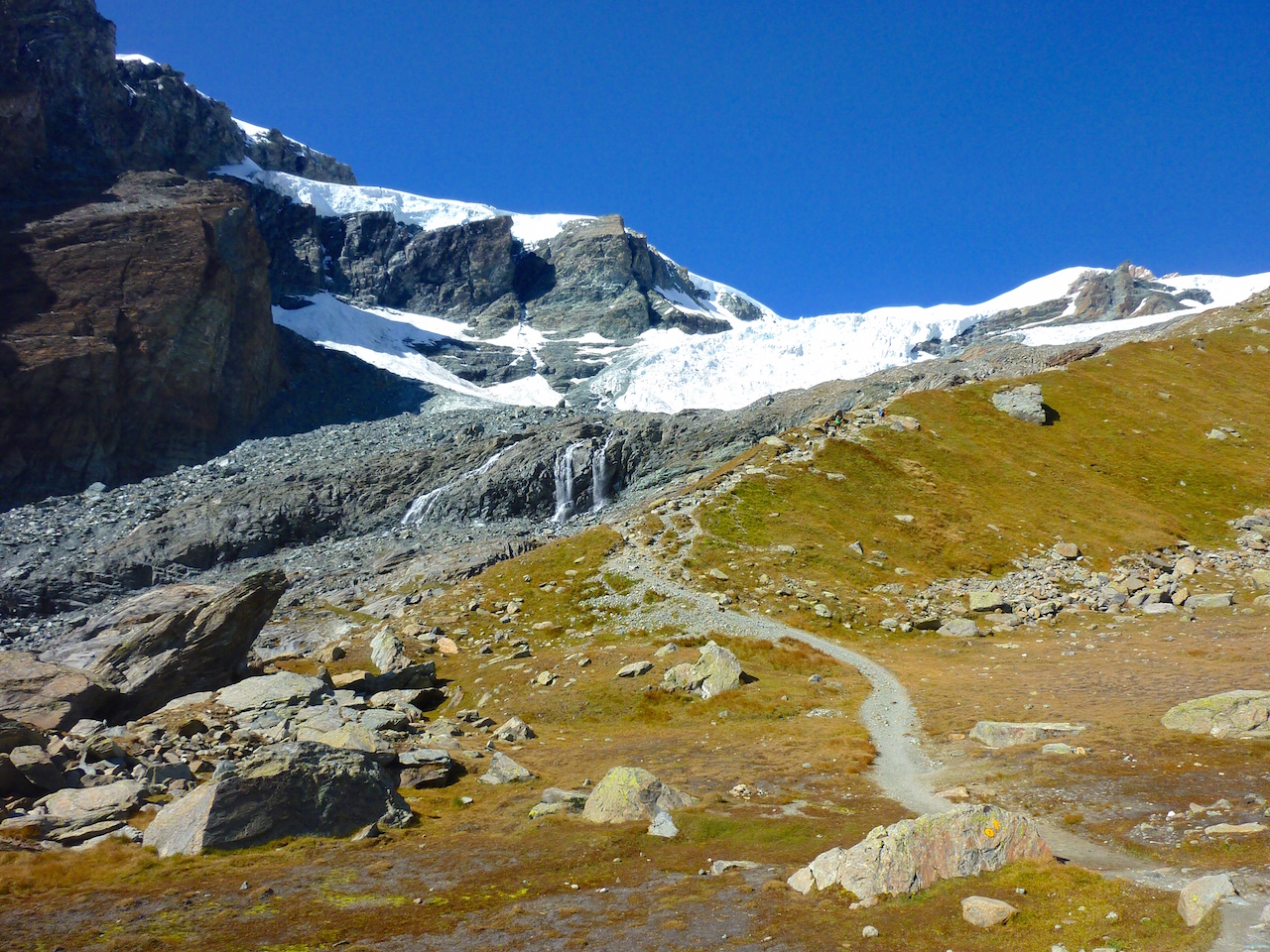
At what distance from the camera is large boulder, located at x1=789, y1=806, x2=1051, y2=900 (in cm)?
1265

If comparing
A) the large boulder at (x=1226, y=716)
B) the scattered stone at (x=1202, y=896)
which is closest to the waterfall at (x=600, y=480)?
the large boulder at (x=1226, y=716)

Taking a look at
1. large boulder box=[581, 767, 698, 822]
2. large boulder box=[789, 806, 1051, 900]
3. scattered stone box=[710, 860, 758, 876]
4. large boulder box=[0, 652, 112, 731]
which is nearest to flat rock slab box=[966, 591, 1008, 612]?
large boulder box=[581, 767, 698, 822]

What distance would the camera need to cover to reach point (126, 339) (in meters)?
128

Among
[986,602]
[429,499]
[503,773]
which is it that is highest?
[429,499]

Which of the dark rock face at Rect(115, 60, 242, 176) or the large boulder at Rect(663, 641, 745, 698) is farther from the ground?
the dark rock face at Rect(115, 60, 242, 176)

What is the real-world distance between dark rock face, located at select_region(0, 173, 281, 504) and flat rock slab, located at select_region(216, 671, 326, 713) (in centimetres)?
11262

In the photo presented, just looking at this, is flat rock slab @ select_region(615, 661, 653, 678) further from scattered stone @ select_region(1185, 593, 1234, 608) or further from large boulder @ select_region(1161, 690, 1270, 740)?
scattered stone @ select_region(1185, 593, 1234, 608)

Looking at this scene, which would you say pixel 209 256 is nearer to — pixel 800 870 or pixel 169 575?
pixel 169 575

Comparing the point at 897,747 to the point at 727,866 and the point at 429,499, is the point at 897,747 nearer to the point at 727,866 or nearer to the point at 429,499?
the point at 727,866

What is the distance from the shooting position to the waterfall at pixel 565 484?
92.6m

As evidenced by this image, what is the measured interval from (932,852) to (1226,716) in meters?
13.1

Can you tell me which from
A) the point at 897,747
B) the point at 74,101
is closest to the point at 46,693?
the point at 897,747

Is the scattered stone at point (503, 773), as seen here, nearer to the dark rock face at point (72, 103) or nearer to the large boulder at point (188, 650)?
the large boulder at point (188, 650)

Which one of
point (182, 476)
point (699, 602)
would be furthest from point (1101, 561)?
point (182, 476)
